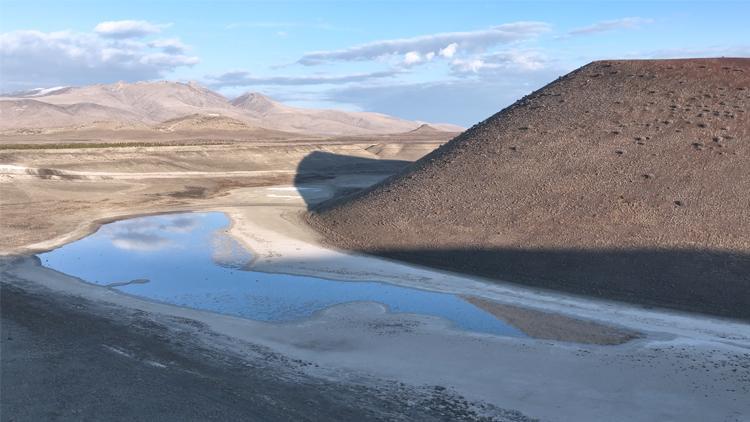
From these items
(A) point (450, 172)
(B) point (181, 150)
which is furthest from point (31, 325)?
(B) point (181, 150)

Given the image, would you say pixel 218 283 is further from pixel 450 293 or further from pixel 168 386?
pixel 168 386

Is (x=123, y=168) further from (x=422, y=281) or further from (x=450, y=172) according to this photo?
(x=422, y=281)

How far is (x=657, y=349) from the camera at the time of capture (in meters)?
15.2

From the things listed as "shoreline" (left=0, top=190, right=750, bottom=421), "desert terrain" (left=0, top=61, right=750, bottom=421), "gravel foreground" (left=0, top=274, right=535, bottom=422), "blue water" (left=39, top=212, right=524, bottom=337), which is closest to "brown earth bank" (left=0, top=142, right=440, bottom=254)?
"desert terrain" (left=0, top=61, right=750, bottom=421)

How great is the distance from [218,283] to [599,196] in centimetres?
1381

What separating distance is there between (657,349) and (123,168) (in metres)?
49.1

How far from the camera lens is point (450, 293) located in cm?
2059

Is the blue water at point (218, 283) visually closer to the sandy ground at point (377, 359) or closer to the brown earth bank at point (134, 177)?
the sandy ground at point (377, 359)

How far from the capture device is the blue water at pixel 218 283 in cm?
1841

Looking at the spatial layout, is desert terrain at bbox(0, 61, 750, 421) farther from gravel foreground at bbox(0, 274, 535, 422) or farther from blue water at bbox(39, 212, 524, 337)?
blue water at bbox(39, 212, 524, 337)

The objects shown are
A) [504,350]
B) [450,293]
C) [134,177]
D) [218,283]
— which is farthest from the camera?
[134,177]

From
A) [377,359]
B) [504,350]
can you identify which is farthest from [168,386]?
[504,350]

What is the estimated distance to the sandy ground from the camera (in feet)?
37.6

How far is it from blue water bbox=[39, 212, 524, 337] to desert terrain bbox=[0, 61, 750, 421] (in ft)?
2.02
